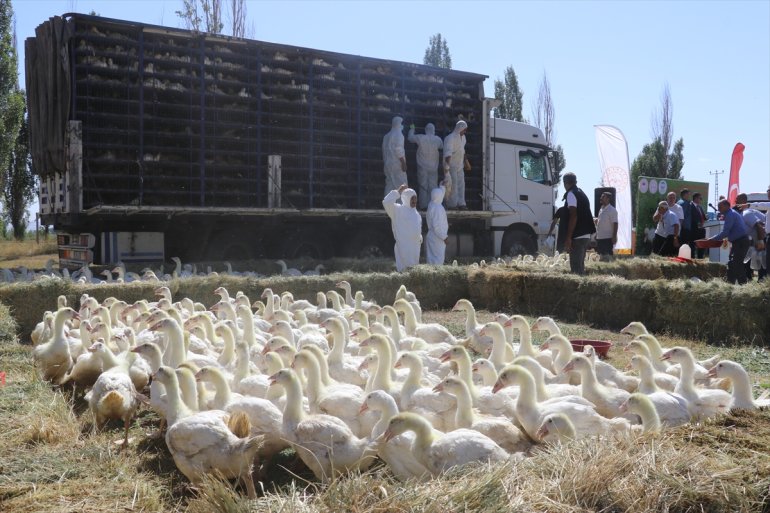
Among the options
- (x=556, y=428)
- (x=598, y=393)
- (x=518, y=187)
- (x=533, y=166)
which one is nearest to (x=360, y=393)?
(x=556, y=428)

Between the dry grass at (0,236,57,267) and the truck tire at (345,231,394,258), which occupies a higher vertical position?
the truck tire at (345,231,394,258)

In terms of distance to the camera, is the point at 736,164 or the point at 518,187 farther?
the point at 736,164

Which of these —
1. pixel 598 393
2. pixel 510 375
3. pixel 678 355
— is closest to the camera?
pixel 510 375

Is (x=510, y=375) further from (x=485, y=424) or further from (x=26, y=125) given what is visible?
(x=26, y=125)

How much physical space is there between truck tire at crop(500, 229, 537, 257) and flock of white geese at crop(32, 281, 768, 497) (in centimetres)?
1115

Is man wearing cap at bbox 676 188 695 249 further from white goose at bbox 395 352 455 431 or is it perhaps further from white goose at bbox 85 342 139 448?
white goose at bbox 85 342 139 448

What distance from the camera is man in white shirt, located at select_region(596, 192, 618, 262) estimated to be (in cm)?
1472

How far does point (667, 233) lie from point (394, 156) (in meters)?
6.19

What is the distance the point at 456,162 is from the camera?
1700 cm

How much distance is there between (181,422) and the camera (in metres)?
4.53

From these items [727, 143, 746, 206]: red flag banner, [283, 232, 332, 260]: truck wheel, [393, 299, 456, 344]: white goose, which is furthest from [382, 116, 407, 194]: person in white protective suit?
[727, 143, 746, 206]: red flag banner

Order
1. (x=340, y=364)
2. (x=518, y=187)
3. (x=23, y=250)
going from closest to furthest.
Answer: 1. (x=340, y=364)
2. (x=518, y=187)
3. (x=23, y=250)

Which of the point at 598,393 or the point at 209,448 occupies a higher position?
the point at 598,393

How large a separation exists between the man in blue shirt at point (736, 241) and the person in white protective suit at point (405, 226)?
17.0ft
